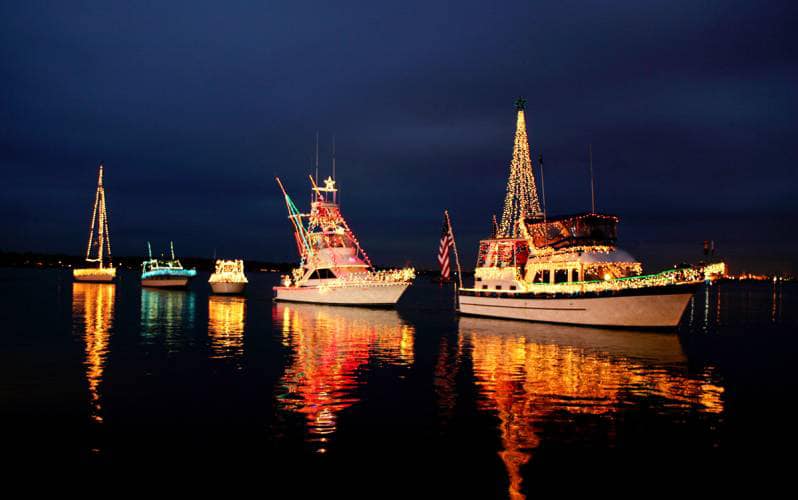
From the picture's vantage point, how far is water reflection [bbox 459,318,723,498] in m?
16.1

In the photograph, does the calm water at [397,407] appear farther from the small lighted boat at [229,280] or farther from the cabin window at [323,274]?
the small lighted boat at [229,280]

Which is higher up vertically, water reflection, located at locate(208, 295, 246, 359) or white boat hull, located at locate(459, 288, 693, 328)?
white boat hull, located at locate(459, 288, 693, 328)

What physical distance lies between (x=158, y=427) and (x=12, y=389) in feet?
25.0

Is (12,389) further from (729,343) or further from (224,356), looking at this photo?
(729,343)

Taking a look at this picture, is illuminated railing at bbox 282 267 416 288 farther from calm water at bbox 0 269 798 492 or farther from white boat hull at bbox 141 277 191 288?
white boat hull at bbox 141 277 191 288

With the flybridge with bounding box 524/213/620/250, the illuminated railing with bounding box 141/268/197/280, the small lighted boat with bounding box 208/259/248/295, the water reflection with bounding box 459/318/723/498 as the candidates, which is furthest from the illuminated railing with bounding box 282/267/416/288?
the illuminated railing with bounding box 141/268/197/280

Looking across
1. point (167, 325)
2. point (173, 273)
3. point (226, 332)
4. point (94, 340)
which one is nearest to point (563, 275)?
point (226, 332)

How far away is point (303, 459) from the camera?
12.7 meters

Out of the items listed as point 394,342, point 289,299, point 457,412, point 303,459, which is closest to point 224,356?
point 394,342

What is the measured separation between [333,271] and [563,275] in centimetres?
2587

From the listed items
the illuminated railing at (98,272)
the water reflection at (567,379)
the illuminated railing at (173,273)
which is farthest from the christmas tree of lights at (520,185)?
the illuminated railing at (98,272)

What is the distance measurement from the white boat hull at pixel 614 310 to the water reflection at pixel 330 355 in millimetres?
9269

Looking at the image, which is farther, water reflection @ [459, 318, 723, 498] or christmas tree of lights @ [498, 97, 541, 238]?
christmas tree of lights @ [498, 97, 541, 238]

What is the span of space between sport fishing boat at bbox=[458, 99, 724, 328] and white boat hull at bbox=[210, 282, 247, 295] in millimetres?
46432
